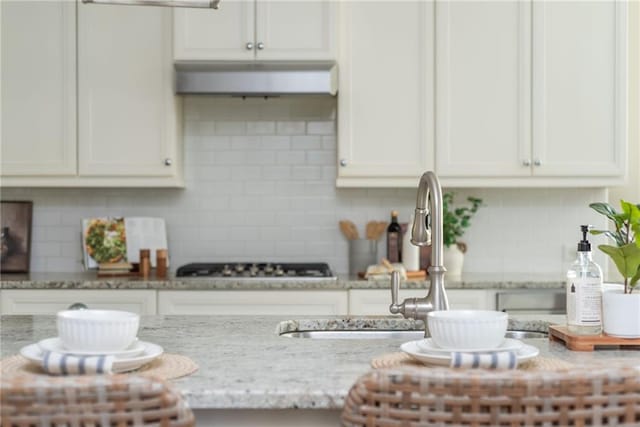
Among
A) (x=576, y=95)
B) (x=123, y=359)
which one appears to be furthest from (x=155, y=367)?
(x=576, y=95)

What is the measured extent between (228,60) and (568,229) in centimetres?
201

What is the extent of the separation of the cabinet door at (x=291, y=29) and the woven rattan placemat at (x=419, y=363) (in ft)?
7.96

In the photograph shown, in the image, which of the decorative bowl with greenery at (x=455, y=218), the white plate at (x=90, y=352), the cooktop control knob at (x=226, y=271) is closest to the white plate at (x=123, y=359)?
the white plate at (x=90, y=352)

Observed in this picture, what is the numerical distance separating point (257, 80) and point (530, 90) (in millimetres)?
1336

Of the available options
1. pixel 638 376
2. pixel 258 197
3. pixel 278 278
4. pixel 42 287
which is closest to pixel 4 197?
pixel 42 287

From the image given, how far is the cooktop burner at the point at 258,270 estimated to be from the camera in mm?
3680

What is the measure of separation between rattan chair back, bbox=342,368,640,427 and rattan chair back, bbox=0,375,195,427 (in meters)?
0.29

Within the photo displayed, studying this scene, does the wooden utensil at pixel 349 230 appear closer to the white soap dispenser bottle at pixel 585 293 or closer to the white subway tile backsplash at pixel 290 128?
the white subway tile backsplash at pixel 290 128

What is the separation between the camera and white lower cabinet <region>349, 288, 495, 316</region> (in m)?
3.59

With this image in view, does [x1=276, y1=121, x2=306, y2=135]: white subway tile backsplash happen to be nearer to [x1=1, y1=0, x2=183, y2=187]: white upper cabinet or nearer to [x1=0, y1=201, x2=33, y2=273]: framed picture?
[x1=1, y1=0, x2=183, y2=187]: white upper cabinet

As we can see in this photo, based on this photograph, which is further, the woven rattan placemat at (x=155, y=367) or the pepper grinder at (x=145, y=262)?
the pepper grinder at (x=145, y=262)

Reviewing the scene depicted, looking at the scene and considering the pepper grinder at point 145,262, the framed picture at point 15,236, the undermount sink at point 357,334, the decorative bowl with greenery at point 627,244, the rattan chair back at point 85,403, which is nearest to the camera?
the rattan chair back at point 85,403

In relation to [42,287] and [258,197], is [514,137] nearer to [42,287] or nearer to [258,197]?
[258,197]

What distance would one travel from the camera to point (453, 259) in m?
4.00
